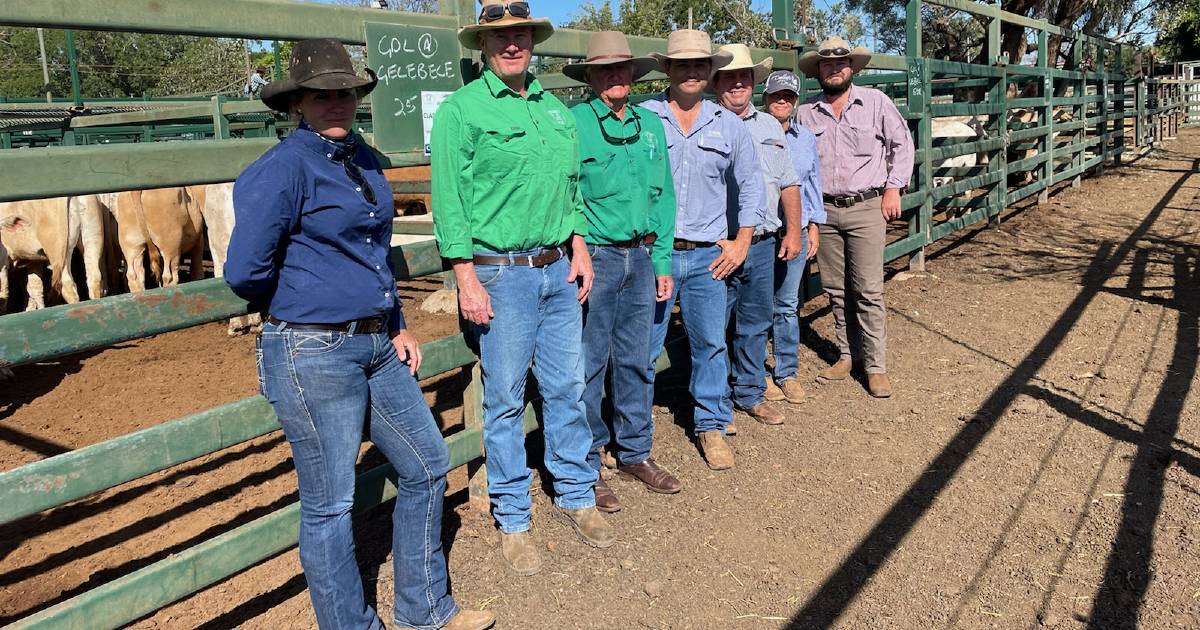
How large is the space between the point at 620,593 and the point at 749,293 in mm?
2045

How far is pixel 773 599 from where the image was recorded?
363cm

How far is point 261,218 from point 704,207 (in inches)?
94.2

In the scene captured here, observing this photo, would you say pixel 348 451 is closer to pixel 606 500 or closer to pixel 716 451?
pixel 606 500

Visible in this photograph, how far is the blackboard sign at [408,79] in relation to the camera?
353cm

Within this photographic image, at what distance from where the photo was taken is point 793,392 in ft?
19.0

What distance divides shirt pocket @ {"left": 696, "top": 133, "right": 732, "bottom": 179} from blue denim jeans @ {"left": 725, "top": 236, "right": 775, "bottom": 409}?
2.16 feet

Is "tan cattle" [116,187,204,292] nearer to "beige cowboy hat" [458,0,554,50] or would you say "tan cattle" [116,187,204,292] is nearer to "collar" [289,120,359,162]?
"beige cowboy hat" [458,0,554,50]

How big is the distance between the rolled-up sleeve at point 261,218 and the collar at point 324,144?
4.0 inches

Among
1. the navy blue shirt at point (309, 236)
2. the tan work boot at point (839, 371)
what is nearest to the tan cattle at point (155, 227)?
the tan work boot at point (839, 371)

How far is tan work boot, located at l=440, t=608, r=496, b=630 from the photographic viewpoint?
336 centimetres

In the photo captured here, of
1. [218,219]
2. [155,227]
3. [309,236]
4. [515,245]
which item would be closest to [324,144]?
[309,236]

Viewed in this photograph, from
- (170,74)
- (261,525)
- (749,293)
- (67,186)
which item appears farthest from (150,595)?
(170,74)

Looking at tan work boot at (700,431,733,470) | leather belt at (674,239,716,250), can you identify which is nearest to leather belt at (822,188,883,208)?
leather belt at (674,239,716,250)

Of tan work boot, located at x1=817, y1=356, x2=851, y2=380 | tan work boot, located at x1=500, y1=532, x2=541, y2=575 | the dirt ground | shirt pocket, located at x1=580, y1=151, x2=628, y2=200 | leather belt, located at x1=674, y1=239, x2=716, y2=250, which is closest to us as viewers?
the dirt ground
